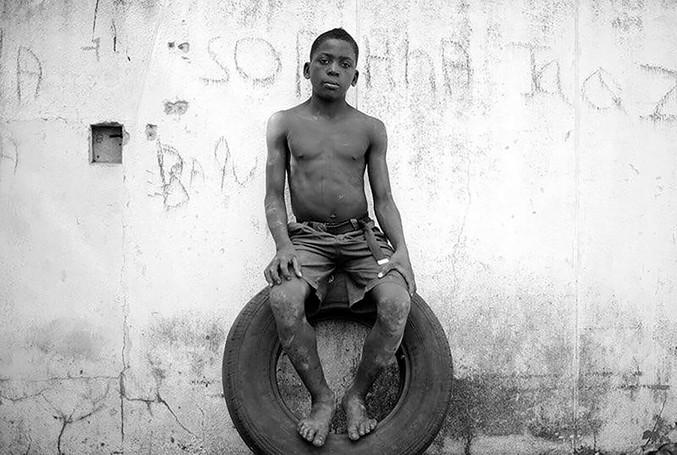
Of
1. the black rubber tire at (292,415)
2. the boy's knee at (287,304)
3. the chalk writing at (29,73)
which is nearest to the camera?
the boy's knee at (287,304)

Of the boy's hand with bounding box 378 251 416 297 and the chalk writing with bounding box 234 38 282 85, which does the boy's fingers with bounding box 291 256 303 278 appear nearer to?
the boy's hand with bounding box 378 251 416 297

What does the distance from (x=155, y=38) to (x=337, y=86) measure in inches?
41.8

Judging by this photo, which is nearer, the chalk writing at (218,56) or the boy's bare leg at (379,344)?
the boy's bare leg at (379,344)

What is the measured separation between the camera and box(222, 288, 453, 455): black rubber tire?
146 inches

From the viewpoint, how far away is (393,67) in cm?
430

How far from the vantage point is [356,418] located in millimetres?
3770

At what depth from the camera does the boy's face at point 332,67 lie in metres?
3.83

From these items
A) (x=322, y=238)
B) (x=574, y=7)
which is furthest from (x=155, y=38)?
(x=574, y=7)

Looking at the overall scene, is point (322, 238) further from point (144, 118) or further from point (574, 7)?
point (574, 7)

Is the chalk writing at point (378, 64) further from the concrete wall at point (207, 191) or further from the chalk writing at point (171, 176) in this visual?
the chalk writing at point (171, 176)

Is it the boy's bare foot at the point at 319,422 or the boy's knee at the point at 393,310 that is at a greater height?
the boy's knee at the point at 393,310

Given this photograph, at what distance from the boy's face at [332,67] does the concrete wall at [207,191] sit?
0.39 metres

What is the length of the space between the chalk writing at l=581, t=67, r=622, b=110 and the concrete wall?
0.11 metres

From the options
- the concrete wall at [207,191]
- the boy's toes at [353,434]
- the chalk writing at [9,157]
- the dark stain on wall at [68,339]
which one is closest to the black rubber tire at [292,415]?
the boy's toes at [353,434]
